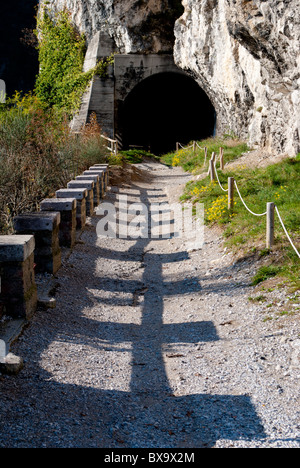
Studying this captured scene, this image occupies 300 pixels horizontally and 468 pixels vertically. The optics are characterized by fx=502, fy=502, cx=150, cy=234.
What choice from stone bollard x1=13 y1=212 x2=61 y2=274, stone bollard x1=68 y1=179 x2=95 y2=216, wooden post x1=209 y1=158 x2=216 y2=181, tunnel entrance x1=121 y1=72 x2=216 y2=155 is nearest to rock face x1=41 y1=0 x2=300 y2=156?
wooden post x1=209 y1=158 x2=216 y2=181

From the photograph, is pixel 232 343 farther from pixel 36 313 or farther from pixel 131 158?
pixel 131 158

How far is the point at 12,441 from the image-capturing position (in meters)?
3.03

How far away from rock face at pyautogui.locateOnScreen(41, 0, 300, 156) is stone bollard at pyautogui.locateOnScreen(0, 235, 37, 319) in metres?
8.61

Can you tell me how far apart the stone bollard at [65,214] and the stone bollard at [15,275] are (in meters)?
2.53

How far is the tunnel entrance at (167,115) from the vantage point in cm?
2606

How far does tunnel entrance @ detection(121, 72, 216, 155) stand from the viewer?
26061 mm

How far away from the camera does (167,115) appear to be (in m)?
28.8

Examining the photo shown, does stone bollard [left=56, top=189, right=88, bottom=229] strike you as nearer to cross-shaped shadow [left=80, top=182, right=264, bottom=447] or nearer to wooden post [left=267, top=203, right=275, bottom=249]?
cross-shaped shadow [left=80, top=182, right=264, bottom=447]

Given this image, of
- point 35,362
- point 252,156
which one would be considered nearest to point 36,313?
point 35,362

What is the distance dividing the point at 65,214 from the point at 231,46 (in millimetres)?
12194

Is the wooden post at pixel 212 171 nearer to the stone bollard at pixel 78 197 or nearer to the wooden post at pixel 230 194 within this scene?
the wooden post at pixel 230 194

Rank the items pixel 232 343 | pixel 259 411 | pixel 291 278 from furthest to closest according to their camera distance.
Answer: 1. pixel 291 278
2. pixel 232 343
3. pixel 259 411

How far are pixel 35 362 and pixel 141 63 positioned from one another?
69.0 ft

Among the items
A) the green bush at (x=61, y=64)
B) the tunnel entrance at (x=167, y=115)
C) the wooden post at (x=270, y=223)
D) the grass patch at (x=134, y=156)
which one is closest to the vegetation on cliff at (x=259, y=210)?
the wooden post at (x=270, y=223)
